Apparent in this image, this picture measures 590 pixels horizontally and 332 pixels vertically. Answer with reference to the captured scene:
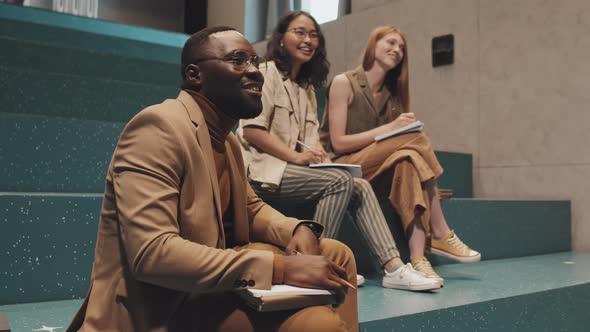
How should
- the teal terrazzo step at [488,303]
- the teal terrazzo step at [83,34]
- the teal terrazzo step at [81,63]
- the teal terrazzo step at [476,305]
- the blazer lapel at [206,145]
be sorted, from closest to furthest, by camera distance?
the blazer lapel at [206,145] → the teal terrazzo step at [476,305] → the teal terrazzo step at [488,303] → the teal terrazzo step at [81,63] → the teal terrazzo step at [83,34]

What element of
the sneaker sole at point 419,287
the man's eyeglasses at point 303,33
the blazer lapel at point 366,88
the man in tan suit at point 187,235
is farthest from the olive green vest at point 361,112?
the man in tan suit at point 187,235

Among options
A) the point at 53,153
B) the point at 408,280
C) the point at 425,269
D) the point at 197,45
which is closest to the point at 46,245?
the point at 53,153

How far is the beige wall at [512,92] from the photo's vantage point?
303 cm

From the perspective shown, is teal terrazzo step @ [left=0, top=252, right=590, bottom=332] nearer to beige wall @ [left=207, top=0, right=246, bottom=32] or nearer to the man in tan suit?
the man in tan suit

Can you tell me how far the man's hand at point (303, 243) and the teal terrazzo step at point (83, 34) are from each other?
89.3 inches

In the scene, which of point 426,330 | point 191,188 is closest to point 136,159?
point 191,188

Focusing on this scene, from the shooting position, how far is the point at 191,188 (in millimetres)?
953

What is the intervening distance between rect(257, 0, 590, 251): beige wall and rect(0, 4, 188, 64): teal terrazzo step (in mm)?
1557

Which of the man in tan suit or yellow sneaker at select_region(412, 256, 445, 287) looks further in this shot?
yellow sneaker at select_region(412, 256, 445, 287)

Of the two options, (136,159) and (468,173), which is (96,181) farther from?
(468,173)

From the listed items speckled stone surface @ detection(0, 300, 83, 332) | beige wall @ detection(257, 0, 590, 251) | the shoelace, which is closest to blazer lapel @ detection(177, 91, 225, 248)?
speckled stone surface @ detection(0, 300, 83, 332)

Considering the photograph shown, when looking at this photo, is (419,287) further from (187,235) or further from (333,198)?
(187,235)

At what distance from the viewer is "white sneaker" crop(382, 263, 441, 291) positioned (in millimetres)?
1860

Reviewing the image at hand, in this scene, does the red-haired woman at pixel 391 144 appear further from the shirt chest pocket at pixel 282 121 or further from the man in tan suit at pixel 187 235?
the man in tan suit at pixel 187 235
